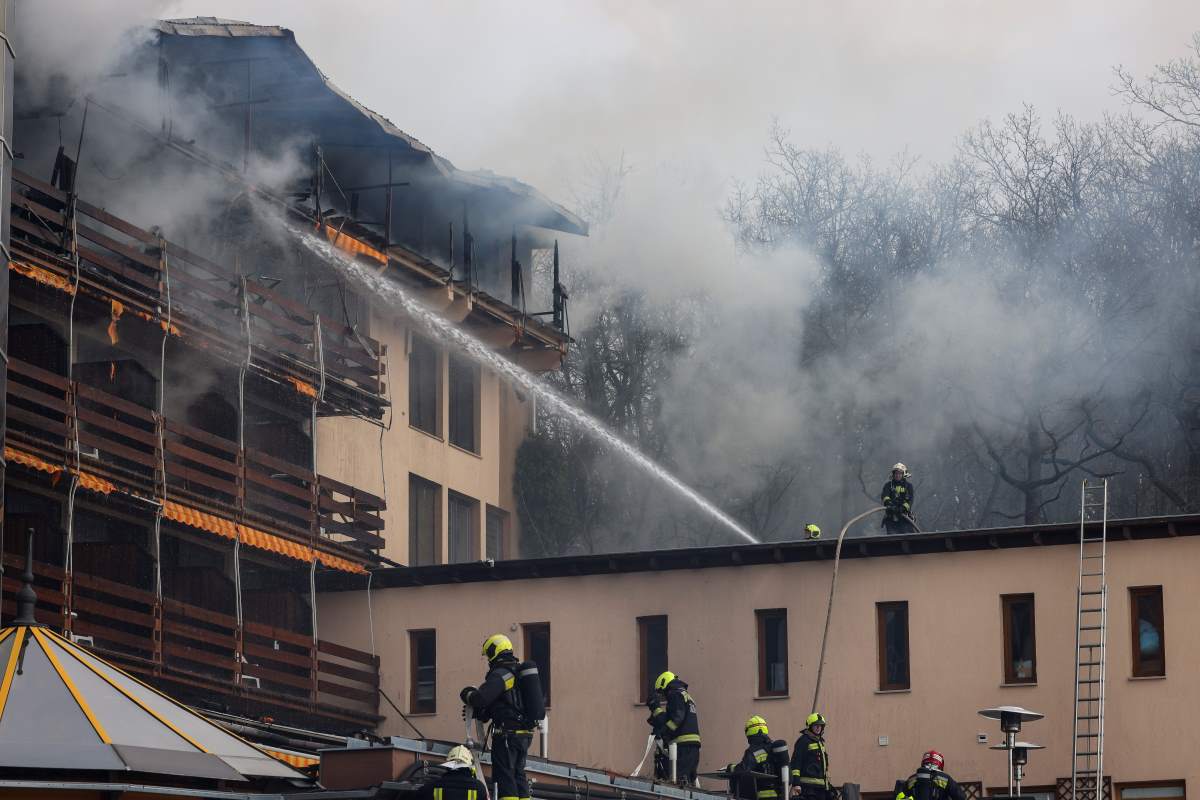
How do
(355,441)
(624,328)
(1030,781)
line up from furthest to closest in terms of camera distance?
(624,328)
(355,441)
(1030,781)

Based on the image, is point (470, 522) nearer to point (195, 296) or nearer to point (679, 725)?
point (195, 296)

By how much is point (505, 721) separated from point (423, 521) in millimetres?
20823

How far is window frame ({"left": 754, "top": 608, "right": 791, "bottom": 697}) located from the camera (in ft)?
108

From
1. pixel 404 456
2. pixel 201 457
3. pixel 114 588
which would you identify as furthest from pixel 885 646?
pixel 114 588

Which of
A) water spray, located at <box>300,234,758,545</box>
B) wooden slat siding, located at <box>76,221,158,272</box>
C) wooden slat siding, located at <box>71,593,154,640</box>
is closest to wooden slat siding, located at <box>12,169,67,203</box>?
wooden slat siding, located at <box>76,221,158,272</box>

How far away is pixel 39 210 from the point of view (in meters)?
27.7

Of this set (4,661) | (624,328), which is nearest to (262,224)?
(4,661)

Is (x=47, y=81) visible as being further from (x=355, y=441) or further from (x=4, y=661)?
(x=4, y=661)

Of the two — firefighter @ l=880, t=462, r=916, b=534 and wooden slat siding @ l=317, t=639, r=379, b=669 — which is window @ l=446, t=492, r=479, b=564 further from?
firefighter @ l=880, t=462, r=916, b=534

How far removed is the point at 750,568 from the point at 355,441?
8.43 metres

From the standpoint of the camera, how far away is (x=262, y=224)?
35156 mm

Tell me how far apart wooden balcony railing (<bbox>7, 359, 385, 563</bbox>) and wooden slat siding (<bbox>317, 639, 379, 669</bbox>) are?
1.63m

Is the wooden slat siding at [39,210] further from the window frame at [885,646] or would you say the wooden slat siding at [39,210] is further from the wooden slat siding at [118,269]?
the window frame at [885,646]

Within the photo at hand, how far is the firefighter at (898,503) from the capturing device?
33.4m
